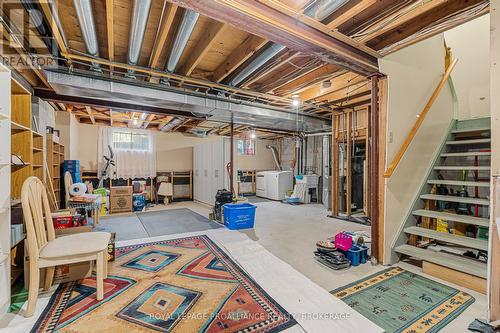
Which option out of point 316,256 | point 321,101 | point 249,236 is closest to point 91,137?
point 249,236

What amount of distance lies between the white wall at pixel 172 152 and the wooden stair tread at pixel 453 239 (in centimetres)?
534

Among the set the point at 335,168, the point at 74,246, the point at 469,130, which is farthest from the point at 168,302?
the point at 335,168

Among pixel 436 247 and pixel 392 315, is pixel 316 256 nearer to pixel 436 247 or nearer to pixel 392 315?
pixel 392 315

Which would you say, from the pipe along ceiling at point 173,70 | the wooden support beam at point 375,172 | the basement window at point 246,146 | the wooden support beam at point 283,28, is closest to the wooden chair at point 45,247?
the pipe along ceiling at point 173,70

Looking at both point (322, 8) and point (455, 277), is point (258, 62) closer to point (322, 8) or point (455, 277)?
point (322, 8)

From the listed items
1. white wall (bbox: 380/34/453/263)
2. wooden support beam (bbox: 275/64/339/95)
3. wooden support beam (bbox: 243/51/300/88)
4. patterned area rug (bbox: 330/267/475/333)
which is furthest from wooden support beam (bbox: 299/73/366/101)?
patterned area rug (bbox: 330/267/475/333)

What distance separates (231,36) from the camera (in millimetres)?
2773

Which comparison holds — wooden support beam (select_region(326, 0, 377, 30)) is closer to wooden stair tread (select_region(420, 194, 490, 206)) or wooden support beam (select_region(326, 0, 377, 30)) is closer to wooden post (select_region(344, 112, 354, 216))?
wooden stair tread (select_region(420, 194, 490, 206))

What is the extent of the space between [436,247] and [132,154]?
779 cm

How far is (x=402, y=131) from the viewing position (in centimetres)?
304

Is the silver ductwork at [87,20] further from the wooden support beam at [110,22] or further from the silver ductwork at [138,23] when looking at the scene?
the silver ductwork at [138,23]

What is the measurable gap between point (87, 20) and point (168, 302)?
269 centimetres

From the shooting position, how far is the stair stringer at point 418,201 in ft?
9.61

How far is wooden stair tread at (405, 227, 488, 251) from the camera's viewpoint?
2.39 metres
